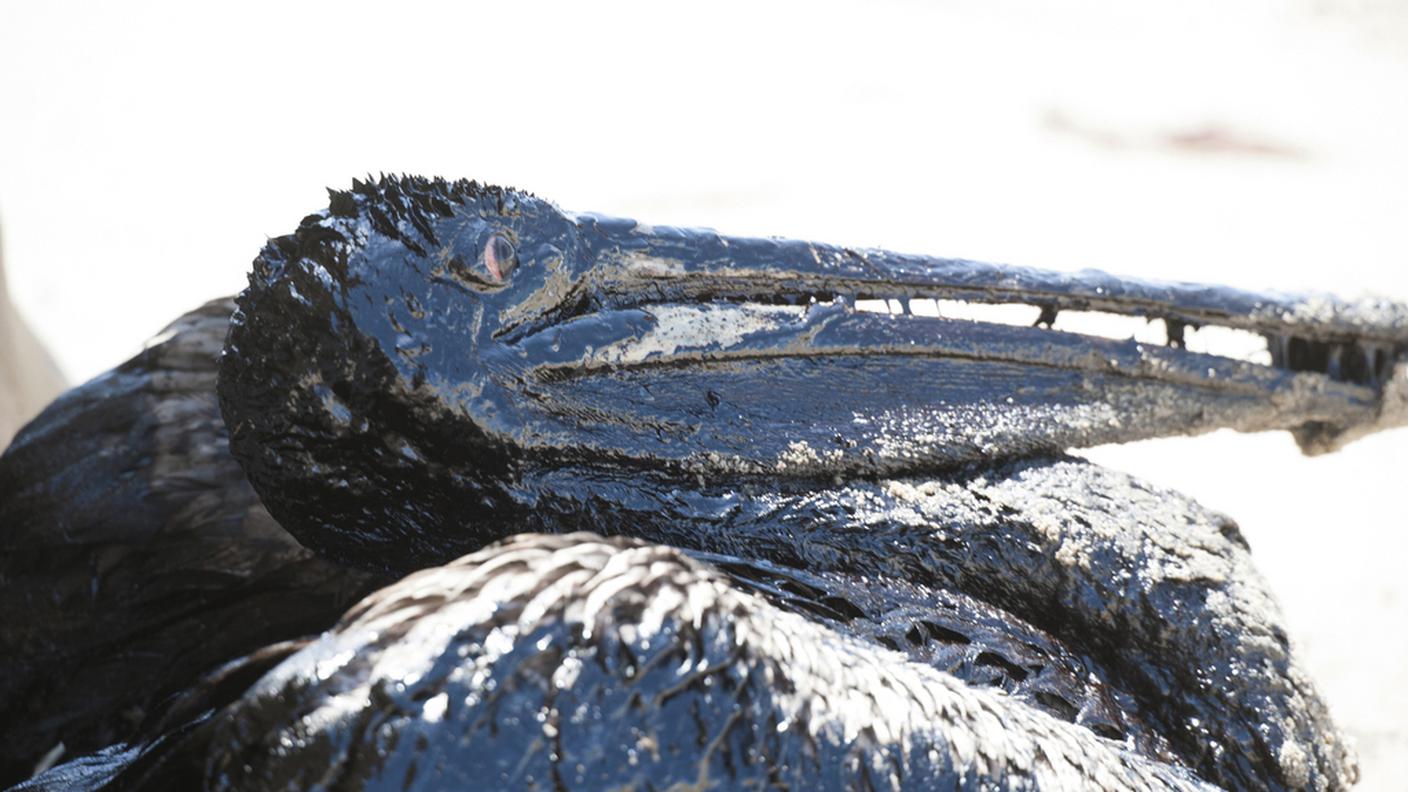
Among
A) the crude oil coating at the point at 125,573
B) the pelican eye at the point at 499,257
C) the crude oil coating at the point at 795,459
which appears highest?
the pelican eye at the point at 499,257

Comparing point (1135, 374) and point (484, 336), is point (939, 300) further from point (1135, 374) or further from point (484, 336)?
point (484, 336)

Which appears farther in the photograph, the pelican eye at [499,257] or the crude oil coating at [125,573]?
the crude oil coating at [125,573]

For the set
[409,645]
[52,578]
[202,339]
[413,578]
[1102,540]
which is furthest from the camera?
[202,339]

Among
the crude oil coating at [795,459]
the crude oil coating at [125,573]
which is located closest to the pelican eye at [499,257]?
the crude oil coating at [795,459]

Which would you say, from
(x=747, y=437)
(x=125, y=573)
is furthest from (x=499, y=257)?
(x=125, y=573)

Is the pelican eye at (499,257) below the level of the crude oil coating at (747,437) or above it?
above

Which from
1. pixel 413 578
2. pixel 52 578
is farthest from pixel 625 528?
pixel 52 578

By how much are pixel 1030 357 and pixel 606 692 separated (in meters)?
1.09

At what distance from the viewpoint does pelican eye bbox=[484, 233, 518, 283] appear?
1963 millimetres

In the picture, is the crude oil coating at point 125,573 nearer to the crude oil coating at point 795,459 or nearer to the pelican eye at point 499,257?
the crude oil coating at point 795,459

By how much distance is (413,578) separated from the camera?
1503 millimetres

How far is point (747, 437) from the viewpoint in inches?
80.8

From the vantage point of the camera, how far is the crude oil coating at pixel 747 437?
1931mm

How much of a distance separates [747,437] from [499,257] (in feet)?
1.36
